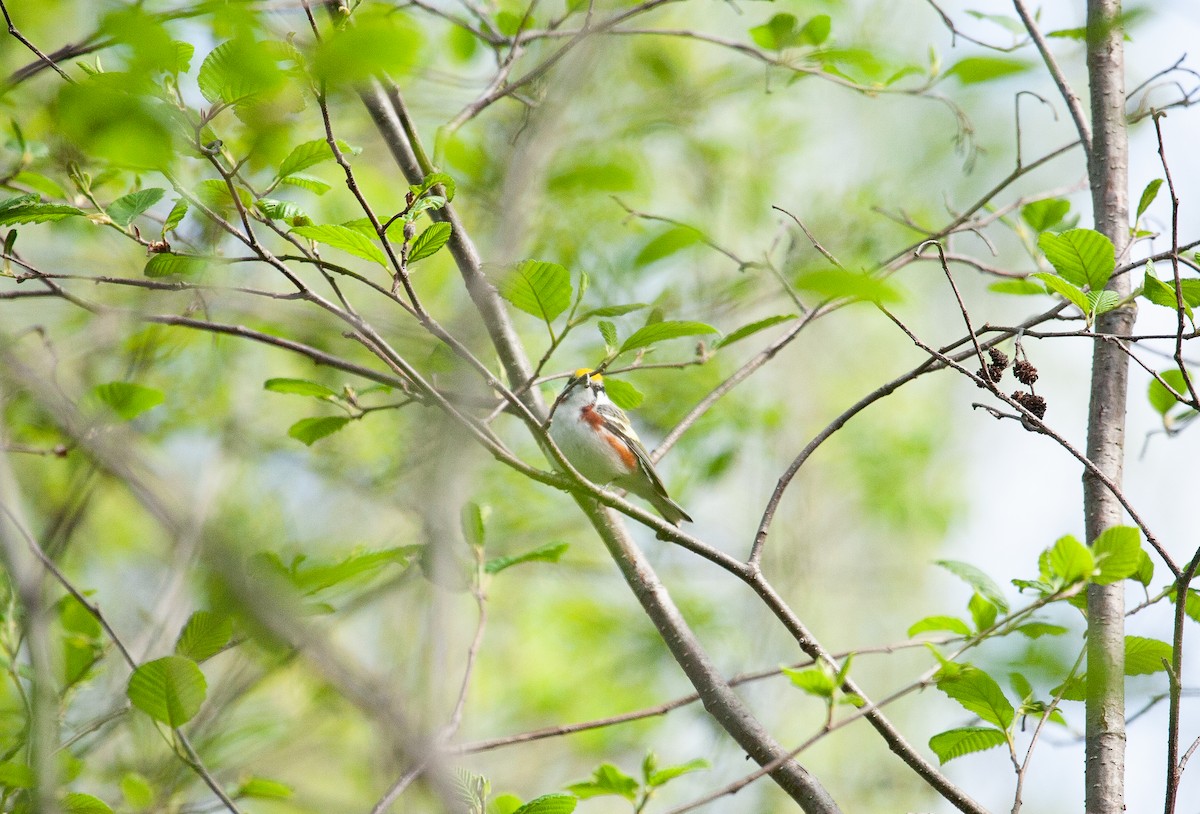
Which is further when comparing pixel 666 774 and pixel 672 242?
pixel 672 242

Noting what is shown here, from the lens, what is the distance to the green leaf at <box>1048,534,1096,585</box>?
158cm

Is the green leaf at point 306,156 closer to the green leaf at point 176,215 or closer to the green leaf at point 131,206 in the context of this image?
the green leaf at point 176,215

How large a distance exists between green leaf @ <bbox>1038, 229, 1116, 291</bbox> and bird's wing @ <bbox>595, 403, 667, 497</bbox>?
1.92 metres

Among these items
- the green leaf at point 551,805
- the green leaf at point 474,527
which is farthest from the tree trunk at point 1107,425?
the green leaf at point 474,527

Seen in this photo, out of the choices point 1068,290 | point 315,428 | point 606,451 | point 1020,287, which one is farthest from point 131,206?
point 606,451

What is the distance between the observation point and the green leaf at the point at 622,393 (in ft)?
7.54

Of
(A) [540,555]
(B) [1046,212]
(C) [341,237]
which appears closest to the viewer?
(C) [341,237]

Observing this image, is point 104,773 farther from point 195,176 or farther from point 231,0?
point 231,0

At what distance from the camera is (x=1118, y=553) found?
1641 millimetres

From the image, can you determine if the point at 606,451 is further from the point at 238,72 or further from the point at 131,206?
the point at 238,72

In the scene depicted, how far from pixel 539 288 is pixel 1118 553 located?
3.67 feet

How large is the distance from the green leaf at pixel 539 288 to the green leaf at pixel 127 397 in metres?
1.00

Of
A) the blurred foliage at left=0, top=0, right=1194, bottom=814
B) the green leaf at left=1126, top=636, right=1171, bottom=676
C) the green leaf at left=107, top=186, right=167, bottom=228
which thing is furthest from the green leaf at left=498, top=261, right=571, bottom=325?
the green leaf at left=1126, top=636, right=1171, bottom=676

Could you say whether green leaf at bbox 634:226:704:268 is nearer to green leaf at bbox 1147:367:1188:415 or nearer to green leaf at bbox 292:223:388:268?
green leaf at bbox 292:223:388:268
